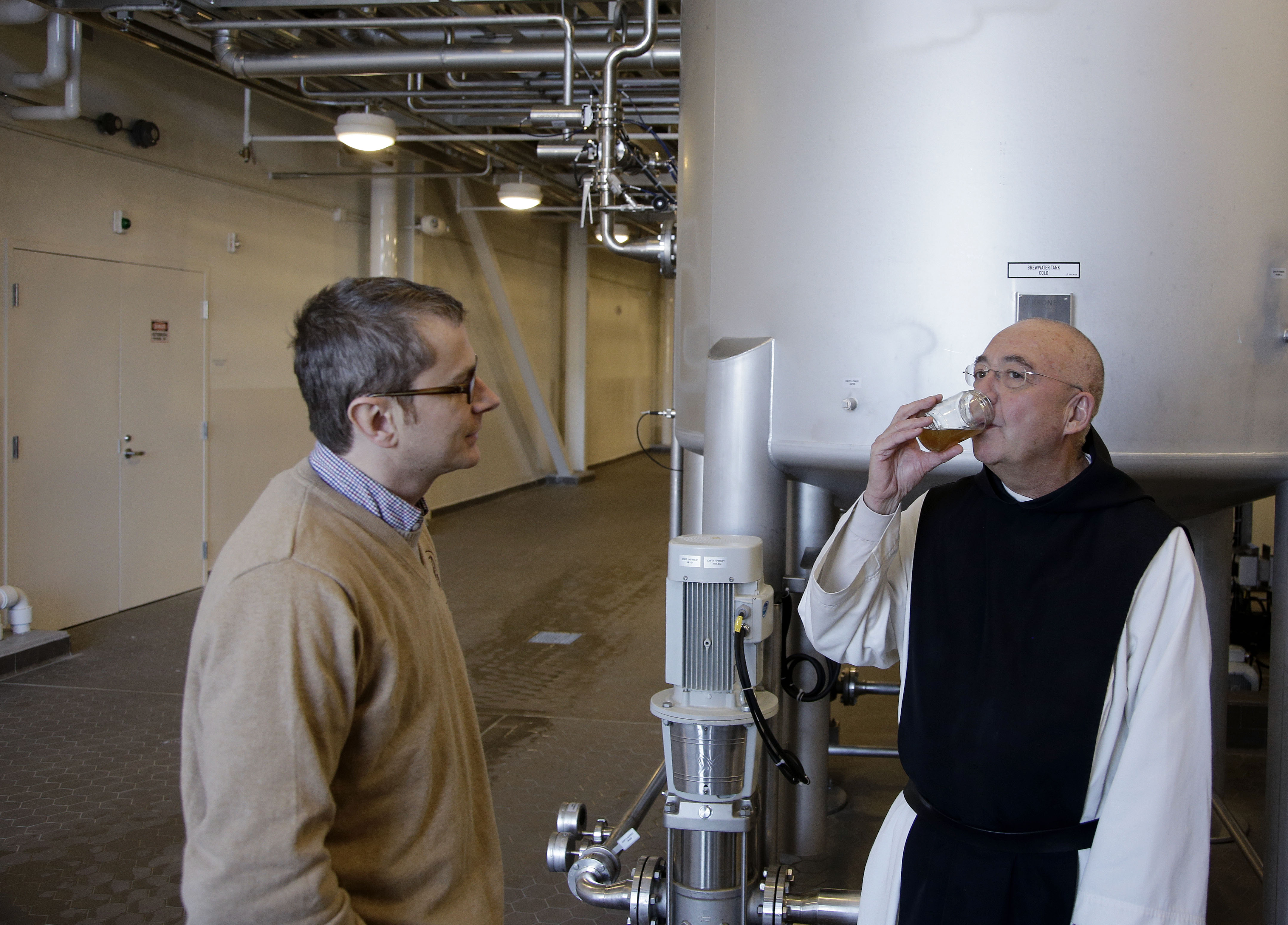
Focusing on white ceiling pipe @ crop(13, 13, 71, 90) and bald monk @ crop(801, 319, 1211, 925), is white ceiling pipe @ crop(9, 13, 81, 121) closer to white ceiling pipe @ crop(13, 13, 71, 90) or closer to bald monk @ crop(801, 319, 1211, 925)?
white ceiling pipe @ crop(13, 13, 71, 90)

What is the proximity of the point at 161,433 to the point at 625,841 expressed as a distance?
Result: 4.62 metres

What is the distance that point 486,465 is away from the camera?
1001cm

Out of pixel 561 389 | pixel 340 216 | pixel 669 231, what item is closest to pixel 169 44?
pixel 340 216

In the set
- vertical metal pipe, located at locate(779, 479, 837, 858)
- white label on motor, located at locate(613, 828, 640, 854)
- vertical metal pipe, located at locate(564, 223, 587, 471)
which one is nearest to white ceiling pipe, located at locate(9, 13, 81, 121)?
vertical metal pipe, located at locate(779, 479, 837, 858)

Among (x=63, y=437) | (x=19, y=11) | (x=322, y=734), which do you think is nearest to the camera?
(x=322, y=734)

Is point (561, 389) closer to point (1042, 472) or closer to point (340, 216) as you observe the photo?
point (340, 216)

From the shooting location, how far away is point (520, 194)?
7.51m

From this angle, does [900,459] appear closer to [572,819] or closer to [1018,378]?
[1018,378]

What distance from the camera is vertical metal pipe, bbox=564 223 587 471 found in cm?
1202

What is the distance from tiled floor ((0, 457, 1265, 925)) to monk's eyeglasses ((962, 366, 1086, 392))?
1.77 m

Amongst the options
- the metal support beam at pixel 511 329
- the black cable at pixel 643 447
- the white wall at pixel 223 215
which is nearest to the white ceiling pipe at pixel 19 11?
the white wall at pixel 223 215

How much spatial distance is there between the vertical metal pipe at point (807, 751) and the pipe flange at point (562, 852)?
0.75m

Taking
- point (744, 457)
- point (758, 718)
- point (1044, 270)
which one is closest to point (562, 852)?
point (758, 718)

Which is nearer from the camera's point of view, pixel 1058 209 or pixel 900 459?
pixel 900 459
